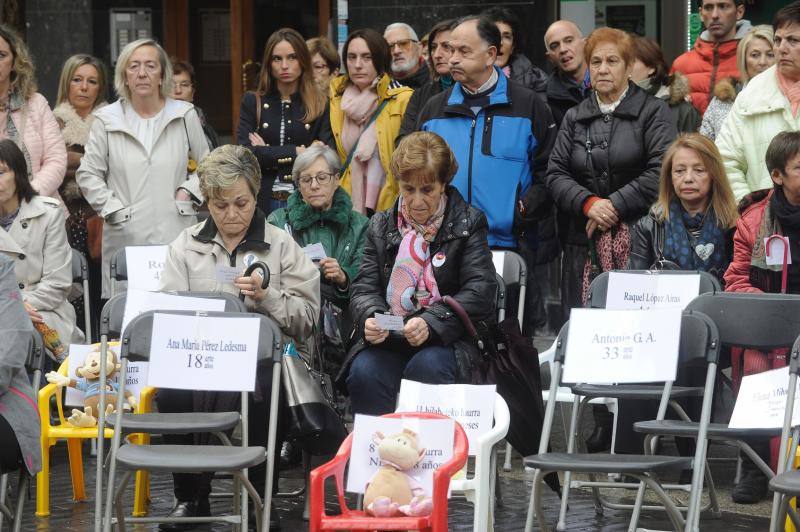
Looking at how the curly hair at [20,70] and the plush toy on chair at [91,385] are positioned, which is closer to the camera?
the plush toy on chair at [91,385]

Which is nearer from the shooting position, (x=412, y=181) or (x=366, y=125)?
(x=412, y=181)

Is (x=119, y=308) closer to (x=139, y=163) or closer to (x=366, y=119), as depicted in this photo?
(x=139, y=163)

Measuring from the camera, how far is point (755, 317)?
687 cm

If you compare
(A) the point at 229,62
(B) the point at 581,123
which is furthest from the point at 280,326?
(A) the point at 229,62

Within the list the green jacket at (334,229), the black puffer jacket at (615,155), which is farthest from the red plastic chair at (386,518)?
the black puffer jacket at (615,155)

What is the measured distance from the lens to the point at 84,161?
30.3ft

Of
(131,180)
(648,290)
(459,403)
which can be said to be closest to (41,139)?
(131,180)

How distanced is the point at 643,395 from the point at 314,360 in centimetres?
169

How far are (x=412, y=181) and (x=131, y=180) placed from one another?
8.95 feet

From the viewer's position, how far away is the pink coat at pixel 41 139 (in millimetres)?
9438

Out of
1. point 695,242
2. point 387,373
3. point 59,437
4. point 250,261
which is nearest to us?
point 387,373

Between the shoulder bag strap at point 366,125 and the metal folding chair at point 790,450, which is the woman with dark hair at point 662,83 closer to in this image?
the shoulder bag strap at point 366,125

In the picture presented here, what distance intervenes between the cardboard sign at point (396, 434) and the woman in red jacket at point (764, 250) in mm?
2166

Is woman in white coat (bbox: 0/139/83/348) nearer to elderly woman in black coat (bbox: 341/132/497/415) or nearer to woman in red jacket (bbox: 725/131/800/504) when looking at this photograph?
elderly woman in black coat (bbox: 341/132/497/415)
